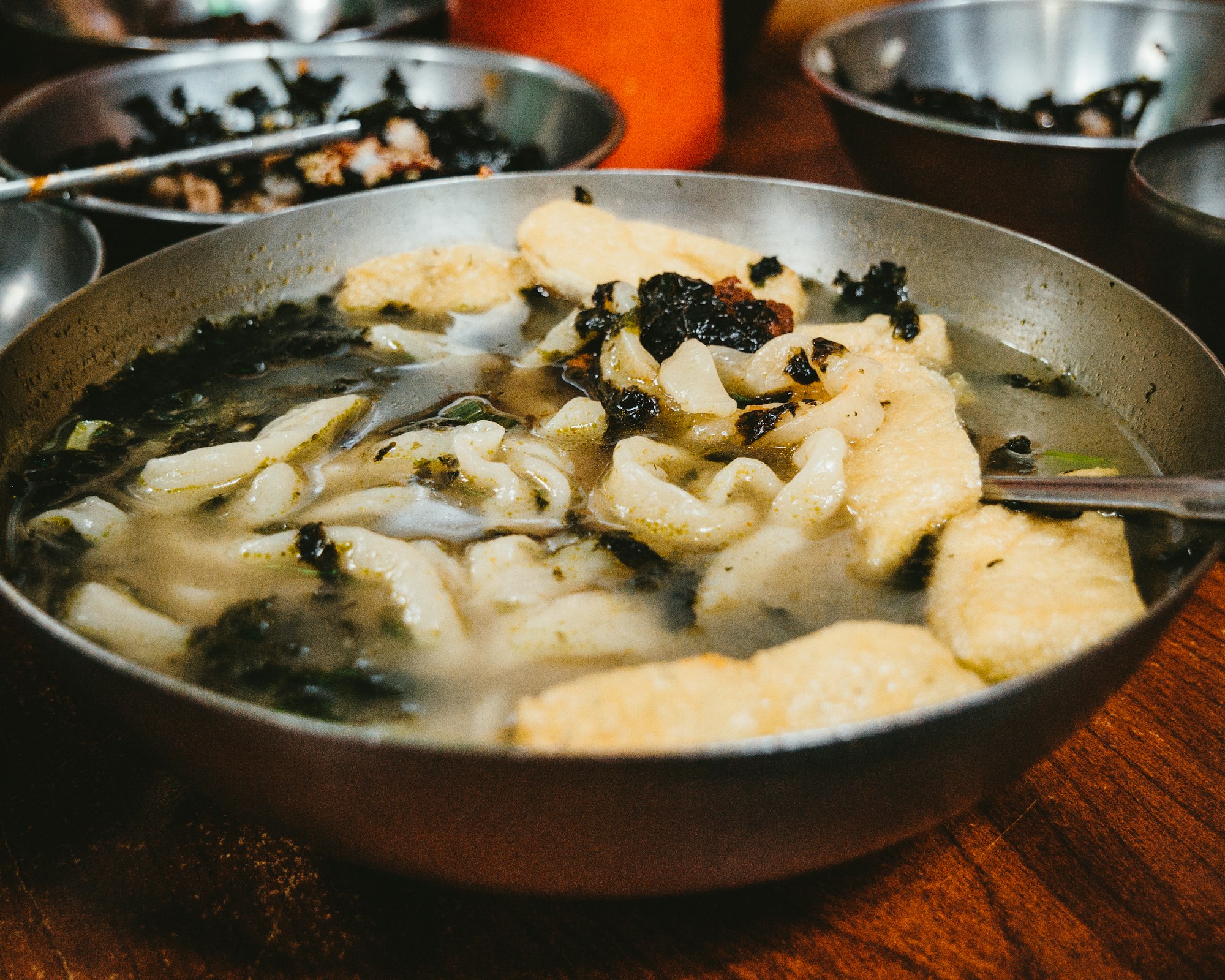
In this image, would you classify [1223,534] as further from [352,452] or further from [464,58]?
[464,58]

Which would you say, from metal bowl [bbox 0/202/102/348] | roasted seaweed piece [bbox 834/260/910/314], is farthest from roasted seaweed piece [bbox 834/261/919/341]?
metal bowl [bbox 0/202/102/348]

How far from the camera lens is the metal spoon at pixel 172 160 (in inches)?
106

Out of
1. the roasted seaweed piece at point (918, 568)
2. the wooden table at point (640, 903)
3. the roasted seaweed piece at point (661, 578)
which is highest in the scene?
the roasted seaweed piece at point (661, 578)

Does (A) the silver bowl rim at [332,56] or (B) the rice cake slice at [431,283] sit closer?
(B) the rice cake slice at [431,283]

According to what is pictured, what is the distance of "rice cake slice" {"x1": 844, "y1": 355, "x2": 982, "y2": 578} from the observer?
1.86 meters

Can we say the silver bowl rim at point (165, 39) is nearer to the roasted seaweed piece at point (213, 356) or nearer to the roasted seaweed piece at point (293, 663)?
the roasted seaweed piece at point (213, 356)

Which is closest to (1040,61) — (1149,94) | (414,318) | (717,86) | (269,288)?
(1149,94)

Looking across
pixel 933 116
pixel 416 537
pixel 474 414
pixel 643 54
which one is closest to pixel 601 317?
pixel 474 414

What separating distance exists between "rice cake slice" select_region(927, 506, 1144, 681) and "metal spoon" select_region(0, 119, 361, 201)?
8.15 feet

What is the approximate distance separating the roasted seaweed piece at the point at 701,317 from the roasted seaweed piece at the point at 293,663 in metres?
1.09

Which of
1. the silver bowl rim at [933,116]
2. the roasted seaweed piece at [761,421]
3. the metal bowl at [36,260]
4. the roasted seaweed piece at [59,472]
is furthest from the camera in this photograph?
the metal bowl at [36,260]

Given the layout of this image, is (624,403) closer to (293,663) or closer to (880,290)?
(880,290)

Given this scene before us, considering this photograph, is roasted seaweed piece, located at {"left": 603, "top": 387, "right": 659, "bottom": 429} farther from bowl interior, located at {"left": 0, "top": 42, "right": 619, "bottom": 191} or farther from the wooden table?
bowl interior, located at {"left": 0, "top": 42, "right": 619, "bottom": 191}

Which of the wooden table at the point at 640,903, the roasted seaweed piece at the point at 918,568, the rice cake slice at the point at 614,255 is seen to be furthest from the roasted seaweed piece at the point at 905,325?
the wooden table at the point at 640,903
